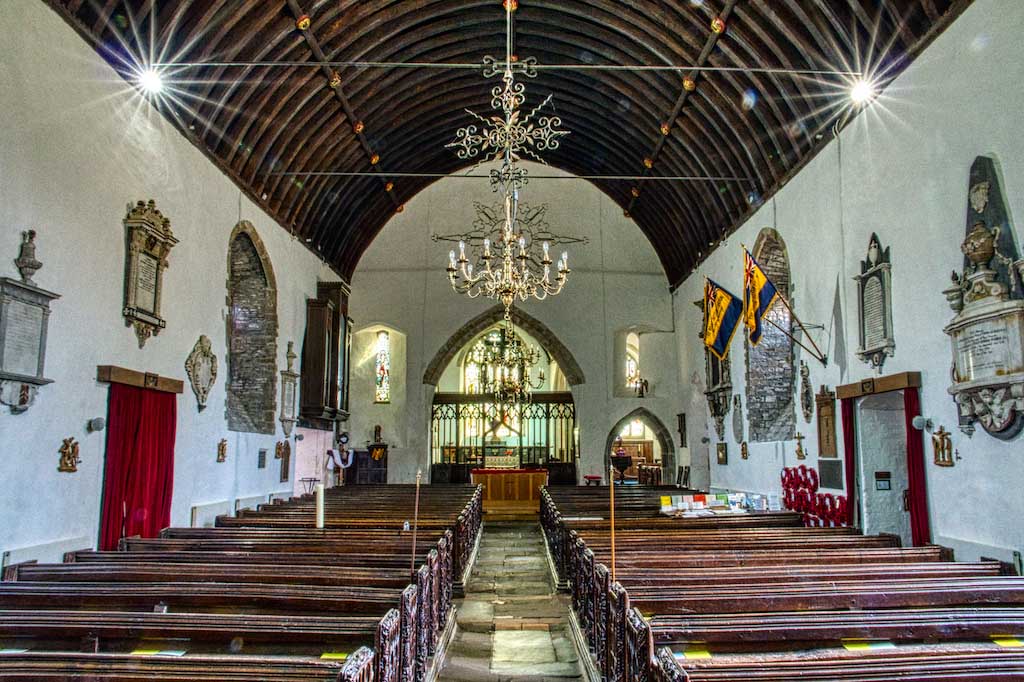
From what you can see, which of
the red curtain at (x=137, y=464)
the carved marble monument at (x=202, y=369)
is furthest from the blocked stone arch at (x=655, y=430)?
the red curtain at (x=137, y=464)

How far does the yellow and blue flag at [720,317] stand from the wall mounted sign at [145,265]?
7.17 m

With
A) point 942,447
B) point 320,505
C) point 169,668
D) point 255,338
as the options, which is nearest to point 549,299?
point 255,338

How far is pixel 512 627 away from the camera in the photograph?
6.28 metres

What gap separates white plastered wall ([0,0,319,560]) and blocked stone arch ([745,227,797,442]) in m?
7.74

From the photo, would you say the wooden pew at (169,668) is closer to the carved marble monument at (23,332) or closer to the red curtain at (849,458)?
the carved marble monument at (23,332)

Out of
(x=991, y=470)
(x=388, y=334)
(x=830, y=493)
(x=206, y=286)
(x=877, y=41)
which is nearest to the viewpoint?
(x=991, y=470)

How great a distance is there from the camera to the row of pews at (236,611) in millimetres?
2676

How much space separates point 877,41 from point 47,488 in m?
8.48

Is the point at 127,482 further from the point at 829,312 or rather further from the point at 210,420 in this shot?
the point at 829,312

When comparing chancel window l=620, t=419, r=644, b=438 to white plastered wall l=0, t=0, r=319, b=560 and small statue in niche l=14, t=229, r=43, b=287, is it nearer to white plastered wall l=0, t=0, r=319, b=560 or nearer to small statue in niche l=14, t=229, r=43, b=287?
white plastered wall l=0, t=0, r=319, b=560

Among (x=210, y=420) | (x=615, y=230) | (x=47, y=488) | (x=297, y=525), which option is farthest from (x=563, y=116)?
(x=47, y=488)

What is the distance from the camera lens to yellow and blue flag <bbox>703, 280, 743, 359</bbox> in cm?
1041

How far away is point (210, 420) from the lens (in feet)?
30.9

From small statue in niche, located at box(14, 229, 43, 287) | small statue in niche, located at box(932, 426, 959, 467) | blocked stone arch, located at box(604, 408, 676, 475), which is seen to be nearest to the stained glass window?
blocked stone arch, located at box(604, 408, 676, 475)
